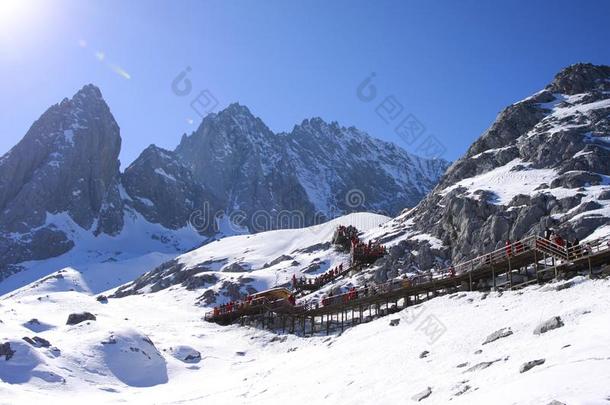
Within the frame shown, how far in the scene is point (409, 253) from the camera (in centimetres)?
6862

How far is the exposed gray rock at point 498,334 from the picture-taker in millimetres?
23156

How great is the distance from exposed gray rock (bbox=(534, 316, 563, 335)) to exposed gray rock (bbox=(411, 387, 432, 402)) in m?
5.73

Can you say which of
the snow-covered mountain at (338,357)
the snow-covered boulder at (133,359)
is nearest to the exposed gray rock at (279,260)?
the snow-covered mountain at (338,357)

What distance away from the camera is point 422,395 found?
18.5 metres

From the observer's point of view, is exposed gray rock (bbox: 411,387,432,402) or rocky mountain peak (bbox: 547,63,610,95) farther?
rocky mountain peak (bbox: 547,63,610,95)

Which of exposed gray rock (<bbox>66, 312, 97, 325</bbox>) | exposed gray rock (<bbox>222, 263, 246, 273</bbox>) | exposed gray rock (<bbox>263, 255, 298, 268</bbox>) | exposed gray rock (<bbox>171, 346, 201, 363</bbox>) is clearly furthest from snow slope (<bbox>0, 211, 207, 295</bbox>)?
exposed gray rock (<bbox>171, 346, 201, 363</bbox>)

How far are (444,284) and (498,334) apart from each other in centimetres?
1883

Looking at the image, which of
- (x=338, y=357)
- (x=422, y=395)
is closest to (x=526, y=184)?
(x=338, y=357)

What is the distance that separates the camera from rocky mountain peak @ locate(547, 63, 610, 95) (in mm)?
98125

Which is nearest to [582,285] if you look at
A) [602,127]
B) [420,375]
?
[420,375]

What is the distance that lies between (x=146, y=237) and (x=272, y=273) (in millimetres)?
118496

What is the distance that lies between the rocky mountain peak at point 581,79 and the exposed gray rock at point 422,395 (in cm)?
9410

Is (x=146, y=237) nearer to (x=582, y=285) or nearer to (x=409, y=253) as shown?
(x=409, y=253)

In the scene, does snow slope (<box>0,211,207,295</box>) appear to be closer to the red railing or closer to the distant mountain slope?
the distant mountain slope
